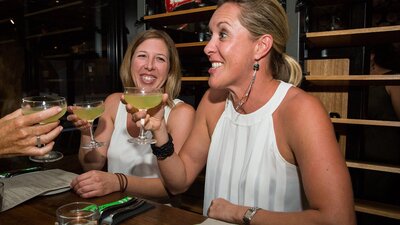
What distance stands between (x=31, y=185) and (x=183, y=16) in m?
1.96

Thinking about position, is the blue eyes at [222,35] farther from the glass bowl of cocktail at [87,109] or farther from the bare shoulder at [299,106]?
the glass bowl of cocktail at [87,109]

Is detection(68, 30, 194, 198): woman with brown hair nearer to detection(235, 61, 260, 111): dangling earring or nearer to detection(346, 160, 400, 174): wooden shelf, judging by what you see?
detection(235, 61, 260, 111): dangling earring

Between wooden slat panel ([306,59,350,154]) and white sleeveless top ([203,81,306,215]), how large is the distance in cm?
137

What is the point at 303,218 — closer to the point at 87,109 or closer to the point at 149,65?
the point at 87,109

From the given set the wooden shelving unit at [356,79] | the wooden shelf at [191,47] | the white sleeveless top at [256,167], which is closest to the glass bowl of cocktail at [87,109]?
the white sleeveless top at [256,167]

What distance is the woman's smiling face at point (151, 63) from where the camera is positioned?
Answer: 6.80 feet

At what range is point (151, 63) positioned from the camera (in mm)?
2064

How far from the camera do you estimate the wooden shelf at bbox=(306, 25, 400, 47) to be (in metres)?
2.03

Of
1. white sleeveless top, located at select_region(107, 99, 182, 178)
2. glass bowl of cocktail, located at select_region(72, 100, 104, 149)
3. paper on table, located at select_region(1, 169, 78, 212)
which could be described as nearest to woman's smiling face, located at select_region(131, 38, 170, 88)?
white sleeveless top, located at select_region(107, 99, 182, 178)

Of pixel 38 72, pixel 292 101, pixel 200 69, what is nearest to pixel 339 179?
pixel 292 101

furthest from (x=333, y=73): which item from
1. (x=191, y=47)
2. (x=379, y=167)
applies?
(x=191, y=47)

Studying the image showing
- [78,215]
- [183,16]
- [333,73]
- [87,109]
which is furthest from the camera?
[183,16]

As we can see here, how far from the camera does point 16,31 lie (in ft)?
8.98

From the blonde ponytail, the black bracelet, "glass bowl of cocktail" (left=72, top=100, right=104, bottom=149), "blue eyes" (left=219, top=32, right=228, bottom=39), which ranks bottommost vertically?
the black bracelet
